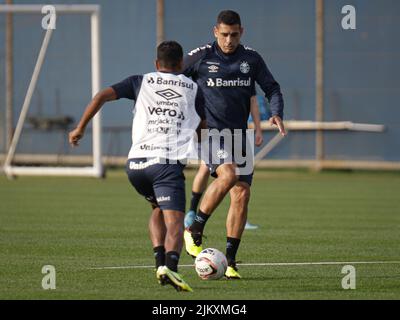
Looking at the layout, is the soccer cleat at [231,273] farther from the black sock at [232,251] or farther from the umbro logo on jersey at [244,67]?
the umbro logo on jersey at [244,67]

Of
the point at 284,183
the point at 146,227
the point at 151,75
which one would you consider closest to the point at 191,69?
the point at 151,75

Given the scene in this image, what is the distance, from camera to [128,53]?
96.0 ft

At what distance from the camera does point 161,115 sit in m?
9.07

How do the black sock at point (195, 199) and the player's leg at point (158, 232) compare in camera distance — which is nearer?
the player's leg at point (158, 232)

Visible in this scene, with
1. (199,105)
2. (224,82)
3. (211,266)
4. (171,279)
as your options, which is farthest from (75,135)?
(224,82)

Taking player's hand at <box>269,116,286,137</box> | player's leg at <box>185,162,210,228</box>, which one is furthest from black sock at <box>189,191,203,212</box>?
player's hand at <box>269,116,286,137</box>

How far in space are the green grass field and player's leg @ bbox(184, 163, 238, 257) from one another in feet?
1.16

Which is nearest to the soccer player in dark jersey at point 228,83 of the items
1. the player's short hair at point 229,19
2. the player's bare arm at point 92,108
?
the player's short hair at point 229,19

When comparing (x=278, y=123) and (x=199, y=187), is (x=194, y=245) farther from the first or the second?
(x=199, y=187)

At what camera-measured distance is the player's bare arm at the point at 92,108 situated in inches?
352

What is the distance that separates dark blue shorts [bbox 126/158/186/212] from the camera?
901 cm

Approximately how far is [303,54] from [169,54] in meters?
20.8

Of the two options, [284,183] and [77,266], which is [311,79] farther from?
[77,266]

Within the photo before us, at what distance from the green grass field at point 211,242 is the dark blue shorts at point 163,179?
686mm
